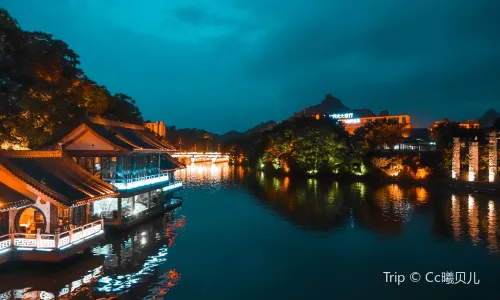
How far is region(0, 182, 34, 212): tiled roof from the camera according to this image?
14.1 metres

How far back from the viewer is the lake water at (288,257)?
14.5m

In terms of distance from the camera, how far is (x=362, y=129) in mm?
75500

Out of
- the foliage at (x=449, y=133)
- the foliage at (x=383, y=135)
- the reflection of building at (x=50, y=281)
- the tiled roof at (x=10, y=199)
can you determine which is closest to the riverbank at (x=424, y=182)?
the foliage at (x=449, y=133)

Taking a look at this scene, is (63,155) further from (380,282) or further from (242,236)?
(380,282)

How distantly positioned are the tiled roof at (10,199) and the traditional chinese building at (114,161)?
18.3 feet

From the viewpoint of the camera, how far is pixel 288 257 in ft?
63.1

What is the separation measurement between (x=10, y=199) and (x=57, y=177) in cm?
246

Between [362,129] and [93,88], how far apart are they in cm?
5215

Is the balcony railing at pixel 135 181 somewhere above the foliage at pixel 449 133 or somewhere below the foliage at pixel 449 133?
below

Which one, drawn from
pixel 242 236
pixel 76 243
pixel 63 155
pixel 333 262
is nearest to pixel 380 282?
pixel 333 262

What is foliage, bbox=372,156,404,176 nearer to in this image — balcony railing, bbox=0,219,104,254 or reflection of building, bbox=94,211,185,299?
reflection of building, bbox=94,211,185,299

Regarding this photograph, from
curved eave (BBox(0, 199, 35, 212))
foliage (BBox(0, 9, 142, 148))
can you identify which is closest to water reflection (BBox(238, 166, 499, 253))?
curved eave (BBox(0, 199, 35, 212))

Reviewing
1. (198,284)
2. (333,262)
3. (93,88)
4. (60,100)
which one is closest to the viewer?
(198,284)

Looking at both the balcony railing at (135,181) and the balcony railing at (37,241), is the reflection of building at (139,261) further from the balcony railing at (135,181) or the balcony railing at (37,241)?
the balcony railing at (135,181)
